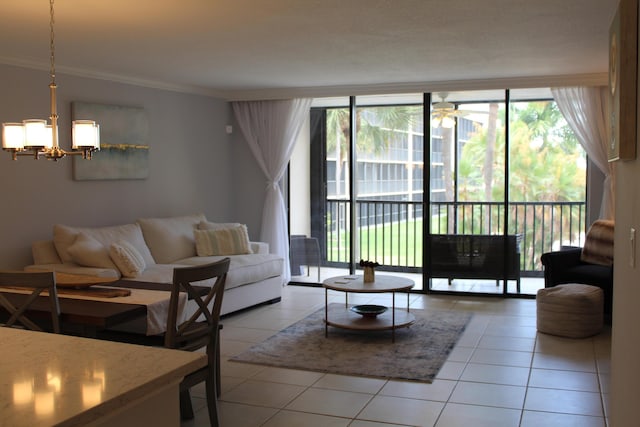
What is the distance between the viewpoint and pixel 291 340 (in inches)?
213

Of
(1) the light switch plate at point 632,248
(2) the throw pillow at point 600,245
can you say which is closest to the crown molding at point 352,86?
(2) the throw pillow at point 600,245

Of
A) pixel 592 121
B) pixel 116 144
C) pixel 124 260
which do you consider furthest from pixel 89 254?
pixel 592 121

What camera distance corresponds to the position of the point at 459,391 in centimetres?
417

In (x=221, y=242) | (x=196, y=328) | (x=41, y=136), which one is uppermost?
(x=41, y=136)

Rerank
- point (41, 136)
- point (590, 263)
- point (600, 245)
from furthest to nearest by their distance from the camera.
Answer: point (590, 263) < point (600, 245) < point (41, 136)

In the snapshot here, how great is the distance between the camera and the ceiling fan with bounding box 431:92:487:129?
7277 millimetres

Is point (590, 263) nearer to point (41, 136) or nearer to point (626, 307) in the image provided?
point (626, 307)

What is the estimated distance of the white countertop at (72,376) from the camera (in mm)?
1441

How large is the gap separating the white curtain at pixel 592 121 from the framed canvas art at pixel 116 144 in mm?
4329

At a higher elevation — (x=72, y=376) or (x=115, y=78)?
(x=115, y=78)

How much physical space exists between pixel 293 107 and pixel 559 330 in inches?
156

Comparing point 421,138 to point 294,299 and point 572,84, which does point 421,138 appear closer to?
point 572,84

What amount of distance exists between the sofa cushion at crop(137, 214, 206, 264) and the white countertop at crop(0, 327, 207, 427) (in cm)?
437

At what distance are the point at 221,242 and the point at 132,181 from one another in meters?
1.10
